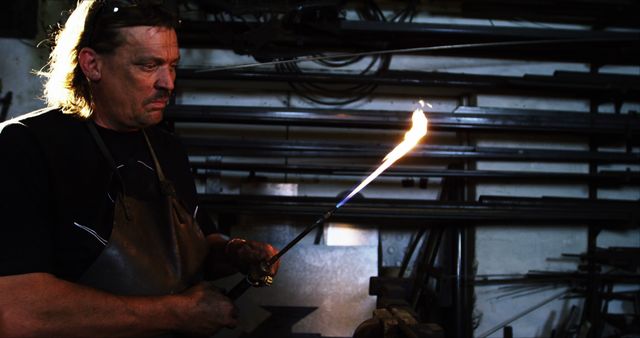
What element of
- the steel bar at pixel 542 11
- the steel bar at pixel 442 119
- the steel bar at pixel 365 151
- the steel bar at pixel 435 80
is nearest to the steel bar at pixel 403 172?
the steel bar at pixel 365 151

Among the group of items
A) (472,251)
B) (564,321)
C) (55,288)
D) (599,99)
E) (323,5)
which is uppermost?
(323,5)

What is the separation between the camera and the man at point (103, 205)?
3.40 ft

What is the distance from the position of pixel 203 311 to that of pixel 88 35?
0.69m

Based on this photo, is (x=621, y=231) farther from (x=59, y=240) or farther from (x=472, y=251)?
(x=59, y=240)

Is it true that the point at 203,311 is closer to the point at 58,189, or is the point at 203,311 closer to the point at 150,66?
the point at 58,189

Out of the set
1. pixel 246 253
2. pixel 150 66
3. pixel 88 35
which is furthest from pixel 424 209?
pixel 88 35

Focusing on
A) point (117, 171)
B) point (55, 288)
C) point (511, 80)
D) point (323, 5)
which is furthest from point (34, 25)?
point (511, 80)

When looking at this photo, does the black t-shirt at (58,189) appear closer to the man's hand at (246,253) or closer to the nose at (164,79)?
the nose at (164,79)

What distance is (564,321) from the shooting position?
8.09 feet

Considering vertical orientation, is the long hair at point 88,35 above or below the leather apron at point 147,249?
above

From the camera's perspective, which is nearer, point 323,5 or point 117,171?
point 117,171

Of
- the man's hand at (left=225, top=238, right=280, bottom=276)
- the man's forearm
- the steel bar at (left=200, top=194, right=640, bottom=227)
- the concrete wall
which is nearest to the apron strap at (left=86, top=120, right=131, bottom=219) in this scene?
the man's forearm

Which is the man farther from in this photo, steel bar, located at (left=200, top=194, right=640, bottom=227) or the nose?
steel bar, located at (left=200, top=194, right=640, bottom=227)

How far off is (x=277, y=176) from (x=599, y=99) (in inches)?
58.5
